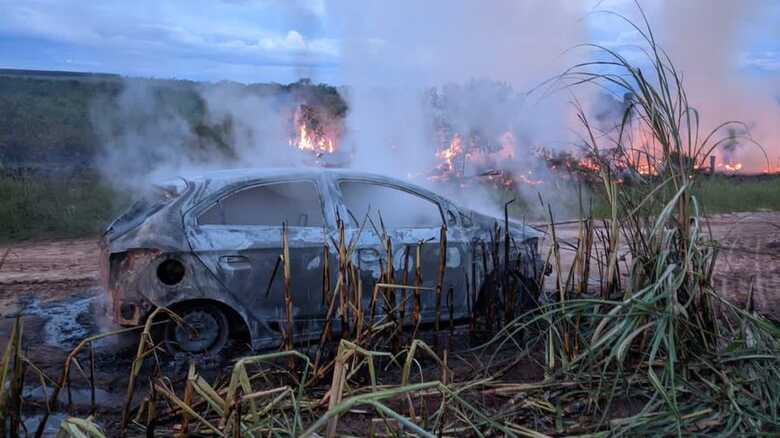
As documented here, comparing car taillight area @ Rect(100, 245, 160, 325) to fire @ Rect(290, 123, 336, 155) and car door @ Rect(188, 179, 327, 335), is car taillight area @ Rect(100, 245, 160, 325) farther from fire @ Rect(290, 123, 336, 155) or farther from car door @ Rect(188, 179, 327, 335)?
fire @ Rect(290, 123, 336, 155)

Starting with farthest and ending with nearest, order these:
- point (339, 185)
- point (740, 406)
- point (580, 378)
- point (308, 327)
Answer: point (339, 185) → point (308, 327) → point (580, 378) → point (740, 406)

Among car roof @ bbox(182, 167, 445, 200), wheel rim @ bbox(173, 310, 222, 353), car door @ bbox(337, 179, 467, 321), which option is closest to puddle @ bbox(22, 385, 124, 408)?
wheel rim @ bbox(173, 310, 222, 353)

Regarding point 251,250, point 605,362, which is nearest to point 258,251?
point 251,250

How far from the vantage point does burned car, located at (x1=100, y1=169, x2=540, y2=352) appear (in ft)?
17.3

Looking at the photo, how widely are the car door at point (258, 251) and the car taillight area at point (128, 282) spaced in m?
0.39

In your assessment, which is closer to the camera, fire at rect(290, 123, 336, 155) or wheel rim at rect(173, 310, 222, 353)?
wheel rim at rect(173, 310, 222, 353)

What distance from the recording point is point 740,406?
328 centimetres

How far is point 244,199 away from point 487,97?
11794 millimetres

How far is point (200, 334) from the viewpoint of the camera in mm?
5441

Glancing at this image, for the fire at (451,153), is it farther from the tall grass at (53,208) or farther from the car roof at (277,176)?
the car roof at (277,176)

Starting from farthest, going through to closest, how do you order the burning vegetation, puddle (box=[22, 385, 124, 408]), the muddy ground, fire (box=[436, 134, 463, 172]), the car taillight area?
1. fire (box=[436, 134, 463, 172])
2. the car taillight area
3. the muddy ground
4. puddle (box=[22, 385, 124, 408])
5. the burning vegetation

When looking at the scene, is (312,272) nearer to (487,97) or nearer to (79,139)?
(487,97)

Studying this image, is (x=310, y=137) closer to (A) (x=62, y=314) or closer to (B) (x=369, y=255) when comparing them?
(A) (x=62, y=314)

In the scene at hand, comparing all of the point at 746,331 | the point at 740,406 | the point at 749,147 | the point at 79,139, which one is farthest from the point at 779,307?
the point at 79,139
